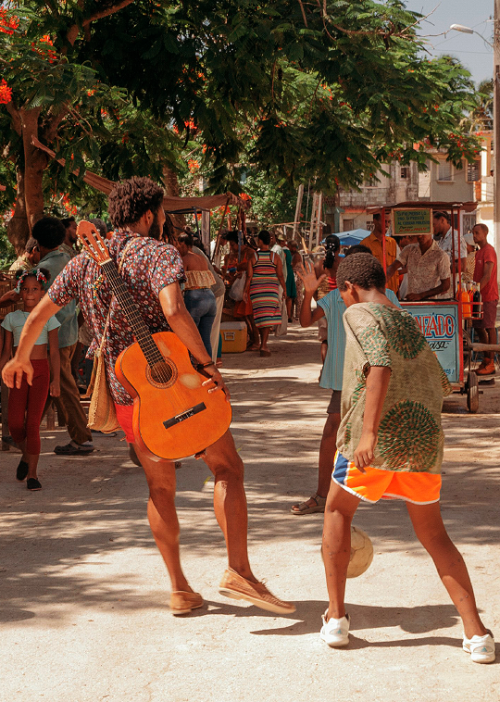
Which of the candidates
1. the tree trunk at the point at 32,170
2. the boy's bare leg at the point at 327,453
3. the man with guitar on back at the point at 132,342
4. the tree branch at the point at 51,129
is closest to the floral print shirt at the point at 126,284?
the man with guitar on back at the point at 132,342

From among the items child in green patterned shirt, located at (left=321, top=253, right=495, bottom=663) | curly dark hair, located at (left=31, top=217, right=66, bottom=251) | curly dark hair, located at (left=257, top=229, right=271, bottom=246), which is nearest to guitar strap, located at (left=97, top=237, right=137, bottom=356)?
child in green patterned shirt, located at (left=321, top=253, right=495, bottom=663)

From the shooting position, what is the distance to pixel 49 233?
7.45m

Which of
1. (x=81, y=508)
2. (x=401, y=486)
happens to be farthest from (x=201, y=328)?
(x=401, y=486)

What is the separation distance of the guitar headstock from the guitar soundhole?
0.50m

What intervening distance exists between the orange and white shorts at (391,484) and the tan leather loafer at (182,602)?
0.99 metres

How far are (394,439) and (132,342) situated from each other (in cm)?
123

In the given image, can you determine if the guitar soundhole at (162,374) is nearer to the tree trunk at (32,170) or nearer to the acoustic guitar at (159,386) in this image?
the acoustic guitar at (159,386)

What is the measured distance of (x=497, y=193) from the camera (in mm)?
25625

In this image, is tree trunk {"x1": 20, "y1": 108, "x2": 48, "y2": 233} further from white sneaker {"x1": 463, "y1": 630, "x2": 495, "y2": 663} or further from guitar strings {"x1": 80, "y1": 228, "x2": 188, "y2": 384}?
white sneaker {"x1": 463, "y1": 630, "x2": 495, "y2": 663}

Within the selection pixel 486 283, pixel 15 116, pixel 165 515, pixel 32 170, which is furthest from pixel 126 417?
pixel 15 116

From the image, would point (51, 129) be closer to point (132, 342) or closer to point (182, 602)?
point (132, 342)

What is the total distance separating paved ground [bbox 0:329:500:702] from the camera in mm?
3438

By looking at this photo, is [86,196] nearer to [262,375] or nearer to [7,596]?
[262,375]

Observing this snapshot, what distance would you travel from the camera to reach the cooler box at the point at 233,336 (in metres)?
16.2
